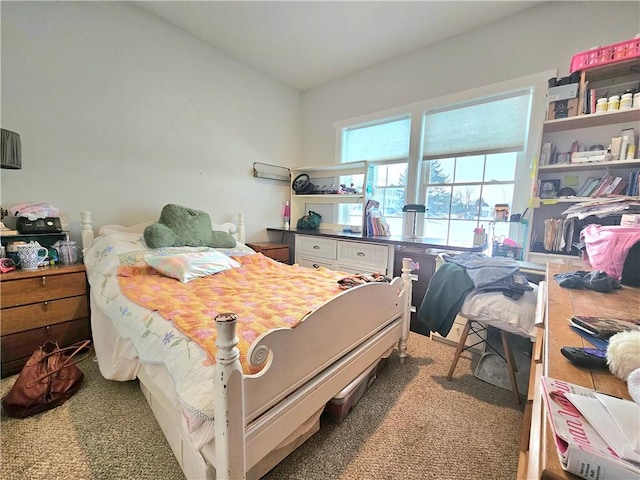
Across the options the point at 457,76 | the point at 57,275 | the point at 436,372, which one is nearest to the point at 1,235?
the point at 57,275

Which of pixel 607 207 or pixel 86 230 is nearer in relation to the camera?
pixel 607 207

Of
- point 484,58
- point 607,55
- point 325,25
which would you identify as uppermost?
point 325,25

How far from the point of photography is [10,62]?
1900 mm

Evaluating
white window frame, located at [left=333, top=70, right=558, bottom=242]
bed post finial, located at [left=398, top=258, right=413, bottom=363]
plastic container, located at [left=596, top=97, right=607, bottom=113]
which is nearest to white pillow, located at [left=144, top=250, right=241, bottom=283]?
bed post finial, located at [left=398, top=258, right=413, bottom=363]

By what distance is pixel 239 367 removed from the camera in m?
0.78

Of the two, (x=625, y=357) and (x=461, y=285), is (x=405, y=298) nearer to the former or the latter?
(x=461, y=285)

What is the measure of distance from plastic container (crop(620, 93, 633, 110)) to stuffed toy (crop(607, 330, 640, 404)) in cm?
210

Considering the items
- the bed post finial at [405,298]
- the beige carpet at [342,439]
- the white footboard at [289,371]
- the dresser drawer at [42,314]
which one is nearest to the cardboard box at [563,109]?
the bed post finial at [405,298]

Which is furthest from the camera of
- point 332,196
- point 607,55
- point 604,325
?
point 332,196

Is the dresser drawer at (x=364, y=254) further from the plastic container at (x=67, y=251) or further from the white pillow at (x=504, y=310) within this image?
the plastic container at (x=67, y=251)

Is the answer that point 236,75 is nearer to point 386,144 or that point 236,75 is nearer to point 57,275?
point 386,144

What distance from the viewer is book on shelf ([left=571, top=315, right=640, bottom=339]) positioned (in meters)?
0.72

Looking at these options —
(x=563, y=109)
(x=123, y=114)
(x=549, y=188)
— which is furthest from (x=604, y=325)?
(x=123, y=114)

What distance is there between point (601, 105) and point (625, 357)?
221cm
